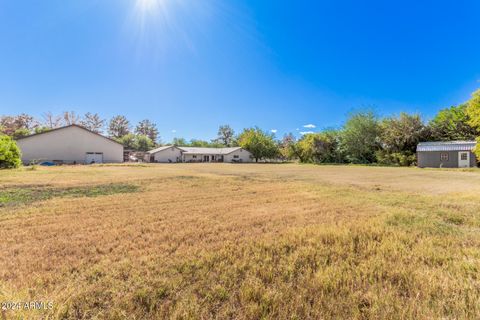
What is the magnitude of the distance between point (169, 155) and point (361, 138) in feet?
140

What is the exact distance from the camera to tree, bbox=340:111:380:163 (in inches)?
1475

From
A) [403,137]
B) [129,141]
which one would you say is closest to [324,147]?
[403,137]

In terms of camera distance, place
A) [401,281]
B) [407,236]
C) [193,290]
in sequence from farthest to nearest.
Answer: [407,236]
[401,281]
[193,290]

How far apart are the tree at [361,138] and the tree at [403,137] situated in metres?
3.72

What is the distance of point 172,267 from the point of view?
9.30 ft

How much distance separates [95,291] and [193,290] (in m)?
1.01

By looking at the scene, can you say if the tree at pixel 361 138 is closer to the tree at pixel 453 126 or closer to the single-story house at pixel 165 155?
the tree at pixel 453 126

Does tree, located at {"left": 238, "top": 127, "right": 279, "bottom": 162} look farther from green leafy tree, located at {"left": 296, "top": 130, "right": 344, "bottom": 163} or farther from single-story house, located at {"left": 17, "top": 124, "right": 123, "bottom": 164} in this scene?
single-story house, located at {"left": 17, "top": 124, "right": 123, "bottom": 164}

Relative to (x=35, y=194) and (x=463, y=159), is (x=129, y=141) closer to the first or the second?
(x=35, y=194)

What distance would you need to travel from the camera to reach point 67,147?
3180cm

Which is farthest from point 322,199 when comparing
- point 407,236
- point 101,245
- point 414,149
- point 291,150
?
point 291,150

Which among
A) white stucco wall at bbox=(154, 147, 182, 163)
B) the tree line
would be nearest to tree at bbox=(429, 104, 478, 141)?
the tree line

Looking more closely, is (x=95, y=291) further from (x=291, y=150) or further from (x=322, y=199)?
(x=291, y=150)

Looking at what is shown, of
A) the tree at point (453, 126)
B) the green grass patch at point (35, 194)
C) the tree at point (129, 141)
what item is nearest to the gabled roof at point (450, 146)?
the tree at point (453, 126)
